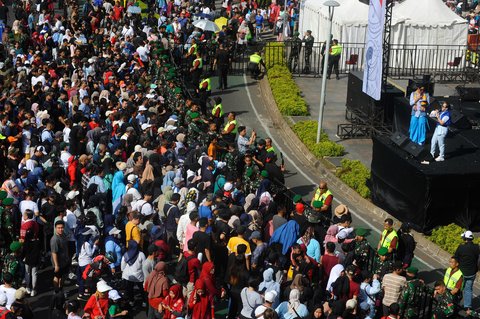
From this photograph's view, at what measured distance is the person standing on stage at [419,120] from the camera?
23312mm

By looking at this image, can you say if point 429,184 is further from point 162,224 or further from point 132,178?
point 132,178

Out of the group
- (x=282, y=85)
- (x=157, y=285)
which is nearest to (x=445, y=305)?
(x=157, y=285)

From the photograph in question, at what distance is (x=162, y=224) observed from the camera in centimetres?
1891

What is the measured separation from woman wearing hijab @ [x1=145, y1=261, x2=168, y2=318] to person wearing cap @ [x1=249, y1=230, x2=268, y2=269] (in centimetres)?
164

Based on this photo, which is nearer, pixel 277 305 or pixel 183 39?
pixel 277 305

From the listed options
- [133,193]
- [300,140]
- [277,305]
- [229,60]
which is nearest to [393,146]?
[300,140]

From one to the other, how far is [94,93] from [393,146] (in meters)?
8.82

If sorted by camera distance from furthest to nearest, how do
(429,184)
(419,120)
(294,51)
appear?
(294,51) < (419,120) < (429,184)

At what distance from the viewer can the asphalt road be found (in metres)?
18.6

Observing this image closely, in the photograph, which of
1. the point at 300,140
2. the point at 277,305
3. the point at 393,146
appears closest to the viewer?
the point at 277,305

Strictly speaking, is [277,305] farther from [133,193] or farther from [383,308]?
[133,193]

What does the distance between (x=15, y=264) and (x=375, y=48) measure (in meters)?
13.5

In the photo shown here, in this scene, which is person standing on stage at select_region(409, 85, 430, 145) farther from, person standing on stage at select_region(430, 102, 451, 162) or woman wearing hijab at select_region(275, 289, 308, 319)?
woman wearing hijab at select_region(275, 289, 308, 319)

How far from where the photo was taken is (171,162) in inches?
831
